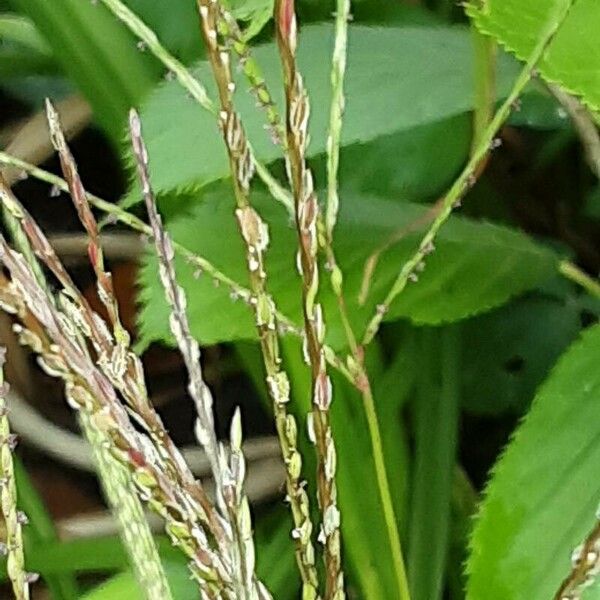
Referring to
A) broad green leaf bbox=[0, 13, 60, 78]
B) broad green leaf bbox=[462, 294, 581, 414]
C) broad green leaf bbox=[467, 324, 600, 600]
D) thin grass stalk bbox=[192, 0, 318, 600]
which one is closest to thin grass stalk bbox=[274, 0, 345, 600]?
thin grass stalk bbox=[192, 0, 318, 600]

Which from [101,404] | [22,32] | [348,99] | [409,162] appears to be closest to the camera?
[101,404]

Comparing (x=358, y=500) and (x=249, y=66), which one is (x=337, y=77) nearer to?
(x=249, y=66)

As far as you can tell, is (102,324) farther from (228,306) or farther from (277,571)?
(277,571)

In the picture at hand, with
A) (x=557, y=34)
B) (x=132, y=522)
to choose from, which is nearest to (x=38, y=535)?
(x=132, y=522)

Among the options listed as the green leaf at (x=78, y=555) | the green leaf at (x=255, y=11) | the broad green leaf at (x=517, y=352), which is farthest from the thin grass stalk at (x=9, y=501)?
the broad green leaf at (x=517, y=352)

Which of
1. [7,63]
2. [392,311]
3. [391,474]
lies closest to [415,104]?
[392,311]

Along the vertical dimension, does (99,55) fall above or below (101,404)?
above
